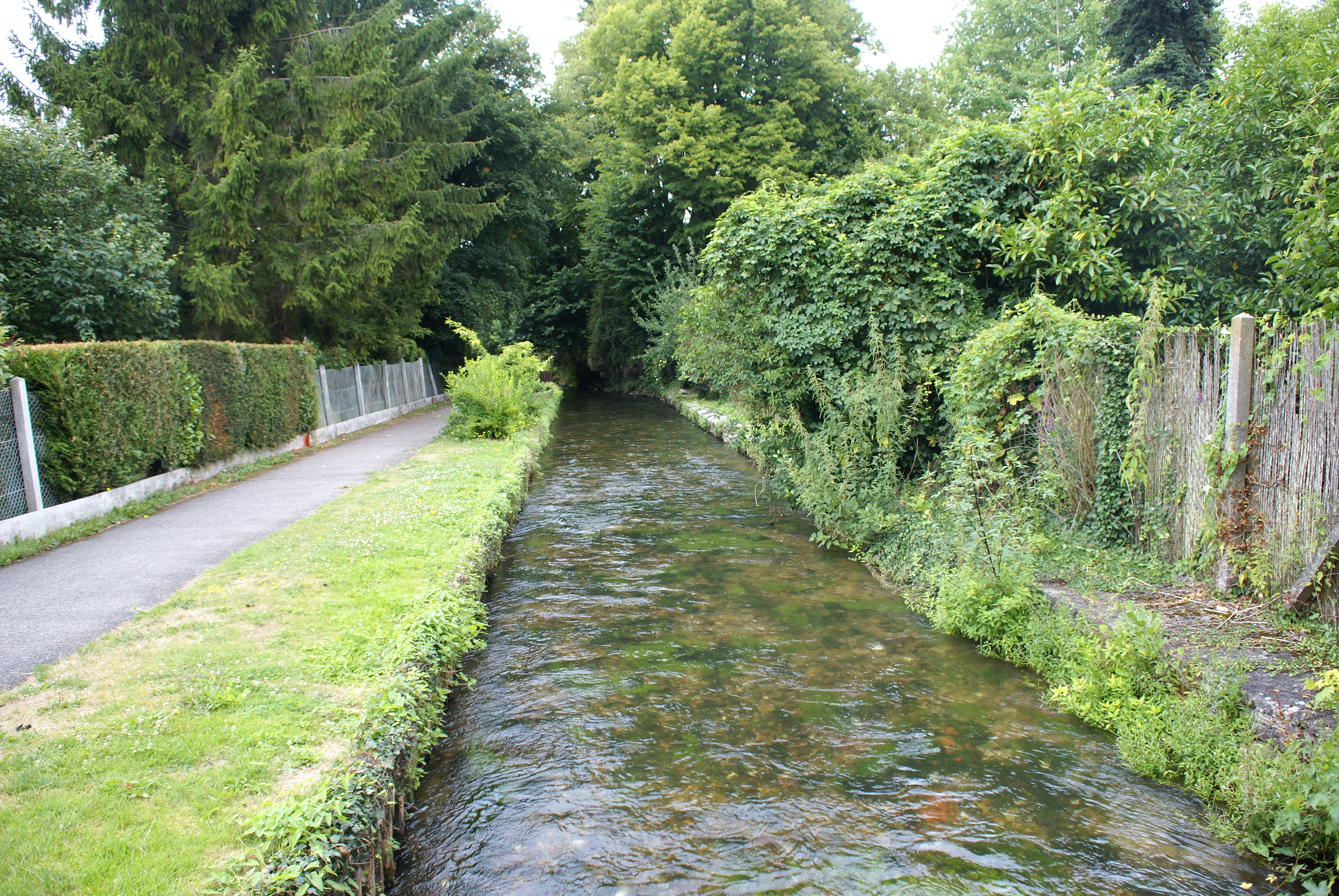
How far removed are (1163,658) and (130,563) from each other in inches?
332

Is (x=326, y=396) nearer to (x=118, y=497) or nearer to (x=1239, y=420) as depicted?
(x=118, y=497)

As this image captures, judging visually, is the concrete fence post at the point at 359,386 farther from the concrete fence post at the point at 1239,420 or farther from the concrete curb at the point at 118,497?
the concrete fence post at the point at 1239,420

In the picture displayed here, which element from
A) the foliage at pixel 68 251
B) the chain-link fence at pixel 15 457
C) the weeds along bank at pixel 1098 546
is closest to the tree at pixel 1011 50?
the weeds along bank at pixel 1098 546

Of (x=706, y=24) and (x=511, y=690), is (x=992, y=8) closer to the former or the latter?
(x=706, y=24)

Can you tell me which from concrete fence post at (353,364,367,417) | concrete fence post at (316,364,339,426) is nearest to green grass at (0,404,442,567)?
concrete fence post at (316,364,339,426)

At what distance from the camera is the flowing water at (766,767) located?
3.83 metres

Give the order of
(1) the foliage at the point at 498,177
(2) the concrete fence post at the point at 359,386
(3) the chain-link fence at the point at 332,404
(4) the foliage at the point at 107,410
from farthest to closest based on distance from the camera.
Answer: (1) the foliage at the point at 498,177 → (2) the concrete fence post at the point at 359,386 → (4) the foliage at the point at 107,410 → (3) the chain-link fence at the point at 332,404

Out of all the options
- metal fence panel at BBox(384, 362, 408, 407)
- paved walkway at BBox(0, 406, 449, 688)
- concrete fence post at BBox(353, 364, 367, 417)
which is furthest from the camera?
metal fence panel at BBox(384, 362, 408, 407)

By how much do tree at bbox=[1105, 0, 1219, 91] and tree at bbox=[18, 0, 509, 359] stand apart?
64.0 ft

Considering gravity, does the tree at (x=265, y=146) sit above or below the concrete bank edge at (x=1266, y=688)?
above

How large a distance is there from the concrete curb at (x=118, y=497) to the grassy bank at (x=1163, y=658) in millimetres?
8894

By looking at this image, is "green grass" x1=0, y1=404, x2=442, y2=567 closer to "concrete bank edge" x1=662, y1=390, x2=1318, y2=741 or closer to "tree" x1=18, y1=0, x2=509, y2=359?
"tree" x1=18, y1=0, x2=509, y2=359

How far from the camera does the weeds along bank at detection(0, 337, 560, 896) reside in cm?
313

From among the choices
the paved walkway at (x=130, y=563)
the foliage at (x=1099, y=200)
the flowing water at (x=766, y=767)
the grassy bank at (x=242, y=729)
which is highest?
the foliage at (x=1099, y=200)
